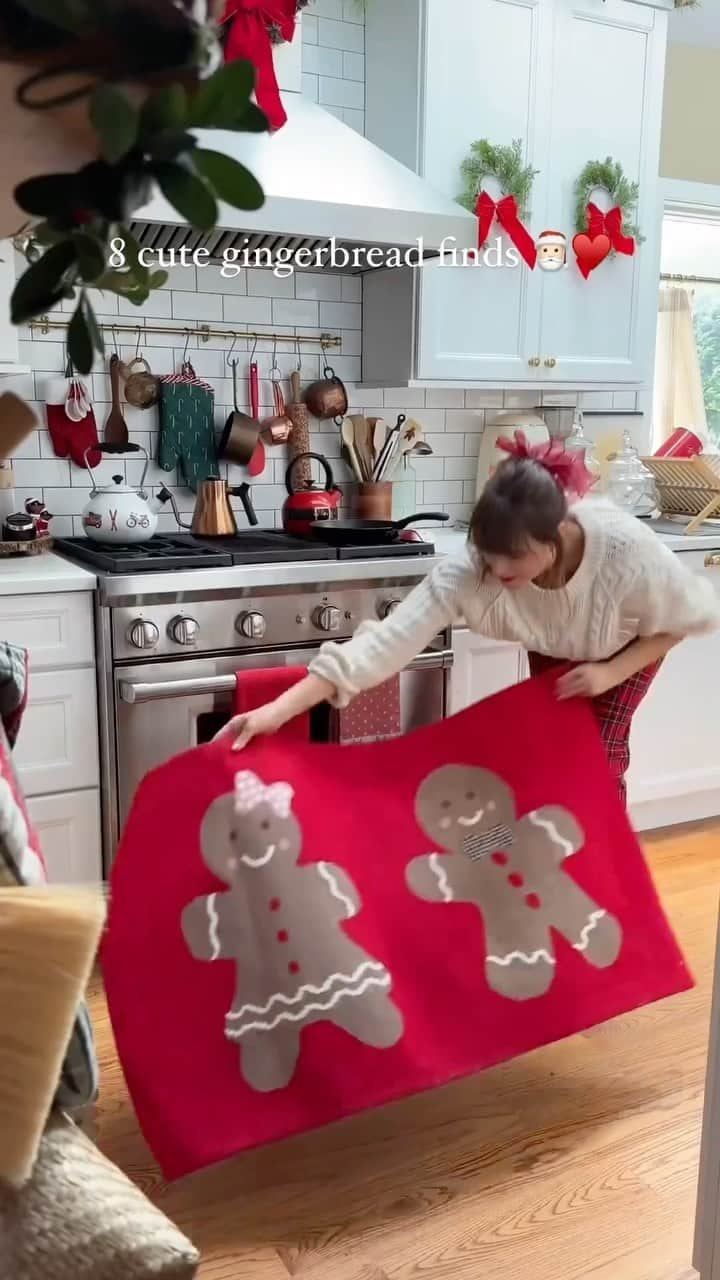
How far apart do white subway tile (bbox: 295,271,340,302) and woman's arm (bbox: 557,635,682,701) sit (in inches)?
66.1

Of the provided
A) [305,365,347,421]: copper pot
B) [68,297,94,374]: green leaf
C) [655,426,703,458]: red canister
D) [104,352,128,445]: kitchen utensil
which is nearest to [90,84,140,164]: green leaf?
[68,297,94,374]: green leaf

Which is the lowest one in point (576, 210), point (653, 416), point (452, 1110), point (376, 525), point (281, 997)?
point (452, 1110)

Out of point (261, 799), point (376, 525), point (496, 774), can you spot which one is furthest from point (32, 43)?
point (376, 525)

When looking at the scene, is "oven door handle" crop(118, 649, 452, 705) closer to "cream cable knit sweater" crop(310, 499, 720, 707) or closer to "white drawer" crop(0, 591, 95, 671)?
"white drawer" crop(0, 591, 95, 671)

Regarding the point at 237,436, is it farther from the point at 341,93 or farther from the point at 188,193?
the point at 188,193

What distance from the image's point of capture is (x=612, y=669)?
2133mm

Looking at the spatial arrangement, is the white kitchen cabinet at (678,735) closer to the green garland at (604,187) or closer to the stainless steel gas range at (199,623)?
the stainless steel gas range at (199,623)

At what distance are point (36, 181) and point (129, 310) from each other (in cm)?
285

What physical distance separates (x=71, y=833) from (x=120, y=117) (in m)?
2.41

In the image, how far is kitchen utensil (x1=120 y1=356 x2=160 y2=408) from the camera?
121 inches

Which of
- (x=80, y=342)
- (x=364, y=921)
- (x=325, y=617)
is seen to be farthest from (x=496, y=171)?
(x=80, y=342)

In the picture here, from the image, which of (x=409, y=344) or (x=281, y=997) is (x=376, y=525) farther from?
(x=281, y=997)

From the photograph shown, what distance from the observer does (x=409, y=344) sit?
313cm

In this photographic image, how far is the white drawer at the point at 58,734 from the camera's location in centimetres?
250
